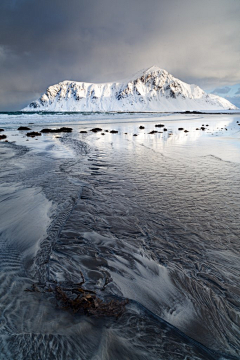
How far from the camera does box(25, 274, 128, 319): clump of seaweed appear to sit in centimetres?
179

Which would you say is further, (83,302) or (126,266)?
(126,266)

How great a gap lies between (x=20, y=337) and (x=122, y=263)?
1.27 meters

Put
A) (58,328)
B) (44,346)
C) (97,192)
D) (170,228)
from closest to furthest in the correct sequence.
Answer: (44,346) < (58,328) < (170,228) < (97,192)

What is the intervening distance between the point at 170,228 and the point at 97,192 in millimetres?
2171

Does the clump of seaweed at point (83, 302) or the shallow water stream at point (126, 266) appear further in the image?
the clump of seaweed at point (83, 302)

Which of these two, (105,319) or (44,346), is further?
(105,319)

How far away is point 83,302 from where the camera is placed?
186 cm

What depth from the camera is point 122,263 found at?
96.4 inches

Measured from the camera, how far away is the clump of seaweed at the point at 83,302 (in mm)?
1792

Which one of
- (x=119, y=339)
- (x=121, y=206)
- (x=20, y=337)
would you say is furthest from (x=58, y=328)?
(x=121, y=206)

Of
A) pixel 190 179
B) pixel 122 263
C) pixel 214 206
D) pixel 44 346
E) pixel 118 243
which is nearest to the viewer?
pixel 44 346

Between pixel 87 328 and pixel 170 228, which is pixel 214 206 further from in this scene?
pixel 87 328

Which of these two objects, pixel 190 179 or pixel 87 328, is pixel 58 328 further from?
pixel 190 179

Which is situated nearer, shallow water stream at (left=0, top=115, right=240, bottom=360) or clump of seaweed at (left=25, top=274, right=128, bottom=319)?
shallow water stream at (left=0, top=115, right=240, bottom=360)
